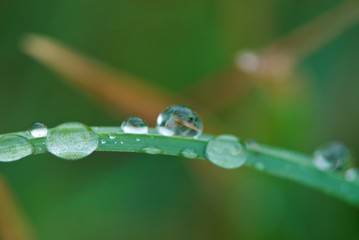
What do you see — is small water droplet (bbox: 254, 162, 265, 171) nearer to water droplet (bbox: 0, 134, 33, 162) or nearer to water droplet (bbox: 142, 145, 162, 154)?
water droplet (bbox: 142, 145, 162, 154)

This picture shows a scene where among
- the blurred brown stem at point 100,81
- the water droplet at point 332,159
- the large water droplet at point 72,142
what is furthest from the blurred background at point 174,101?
the large water droplet at point 72,142

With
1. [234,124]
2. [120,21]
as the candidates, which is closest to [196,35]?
[120,21]

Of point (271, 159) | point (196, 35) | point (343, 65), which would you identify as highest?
point (196, 35)

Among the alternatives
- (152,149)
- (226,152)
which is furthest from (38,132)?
(226,152)

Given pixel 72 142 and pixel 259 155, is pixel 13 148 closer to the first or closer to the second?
pixel 72 142

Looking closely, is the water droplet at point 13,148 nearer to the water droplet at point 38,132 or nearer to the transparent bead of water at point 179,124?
the water droplet at point 38,132

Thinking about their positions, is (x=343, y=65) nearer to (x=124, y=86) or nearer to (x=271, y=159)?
(x=124, y=86)
